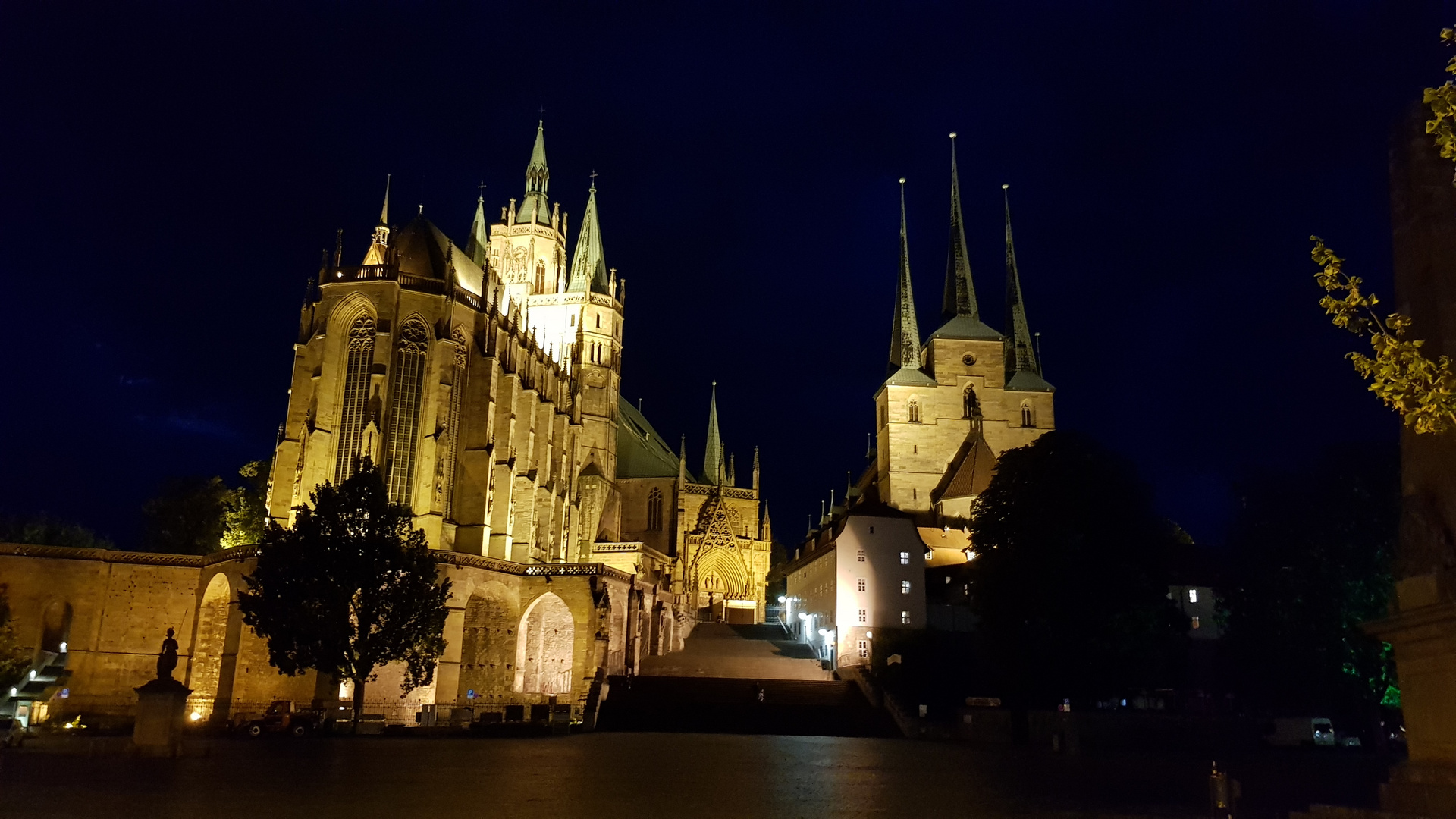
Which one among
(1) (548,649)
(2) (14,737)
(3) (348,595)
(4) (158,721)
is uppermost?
(3) (348,595)

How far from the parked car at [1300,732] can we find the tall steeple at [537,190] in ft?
187

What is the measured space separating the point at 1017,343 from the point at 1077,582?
1674 inches

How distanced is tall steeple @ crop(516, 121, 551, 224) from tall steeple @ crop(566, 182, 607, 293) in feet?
10.4

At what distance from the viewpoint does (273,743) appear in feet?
82.1

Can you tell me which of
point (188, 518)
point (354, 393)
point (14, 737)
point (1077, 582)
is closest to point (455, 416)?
point (354, 393)

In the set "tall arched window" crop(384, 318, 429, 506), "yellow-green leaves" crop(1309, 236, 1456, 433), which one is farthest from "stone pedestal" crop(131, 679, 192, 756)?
"tall arched window" crop(384, 318, 429, 506)

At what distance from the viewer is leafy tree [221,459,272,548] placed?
52531 mm

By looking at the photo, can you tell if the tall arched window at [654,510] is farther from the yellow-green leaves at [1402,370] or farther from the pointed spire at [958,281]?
the yellow-green leaves at [1402,370]

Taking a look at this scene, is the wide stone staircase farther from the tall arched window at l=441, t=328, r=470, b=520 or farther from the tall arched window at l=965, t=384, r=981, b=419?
the tall arched window at l=965, t=384, r=981, b=419

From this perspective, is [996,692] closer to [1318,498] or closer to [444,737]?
[1318,498]

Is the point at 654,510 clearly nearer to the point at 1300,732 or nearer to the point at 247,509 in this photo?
the point at 247,509

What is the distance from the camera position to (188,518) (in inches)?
2239

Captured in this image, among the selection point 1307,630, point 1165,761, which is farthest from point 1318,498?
point 1165,761

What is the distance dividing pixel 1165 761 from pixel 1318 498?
1326cm
